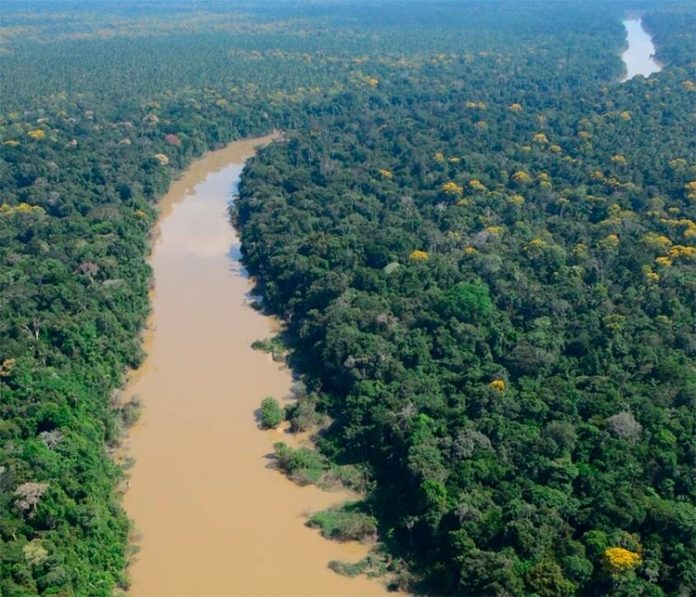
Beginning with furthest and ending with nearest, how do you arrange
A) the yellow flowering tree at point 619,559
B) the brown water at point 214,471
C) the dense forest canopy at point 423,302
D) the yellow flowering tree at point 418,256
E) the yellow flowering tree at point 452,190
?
the yellow flowering tree at point 452,190, the yellow flowering tree at point 418,256, the brown water at point 214,471, the dense forest canopy at point 423,302, the yellow flowering tree at point 619,559


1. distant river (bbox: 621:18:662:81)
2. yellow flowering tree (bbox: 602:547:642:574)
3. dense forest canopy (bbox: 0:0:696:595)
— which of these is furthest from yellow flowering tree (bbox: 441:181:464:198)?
distant river (bbox: 621:18:662:81)

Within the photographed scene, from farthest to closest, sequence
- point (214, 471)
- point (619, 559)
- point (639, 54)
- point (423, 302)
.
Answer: point (639, 54) < point (423, 302) < point (214, 471) < point (619, 559)

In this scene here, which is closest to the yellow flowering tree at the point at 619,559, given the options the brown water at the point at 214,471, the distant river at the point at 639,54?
the brown water at the point at 214,471

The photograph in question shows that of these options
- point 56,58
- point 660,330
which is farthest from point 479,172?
point 56,58

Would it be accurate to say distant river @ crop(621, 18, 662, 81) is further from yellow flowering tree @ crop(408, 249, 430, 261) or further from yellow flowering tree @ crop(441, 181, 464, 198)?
yellow flowering tree @ crop(408, 249, 430, 261)

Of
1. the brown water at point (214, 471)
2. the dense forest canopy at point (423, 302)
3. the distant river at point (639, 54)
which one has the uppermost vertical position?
the distant river at point (639, 54)

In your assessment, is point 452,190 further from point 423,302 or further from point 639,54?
point 639,54

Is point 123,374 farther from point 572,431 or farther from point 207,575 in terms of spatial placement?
point 572,431

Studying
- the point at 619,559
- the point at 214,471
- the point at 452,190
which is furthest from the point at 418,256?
the point at 619,559

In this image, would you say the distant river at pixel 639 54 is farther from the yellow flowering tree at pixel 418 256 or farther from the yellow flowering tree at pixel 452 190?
→ the yellow flowering tree at pixel 418 256
